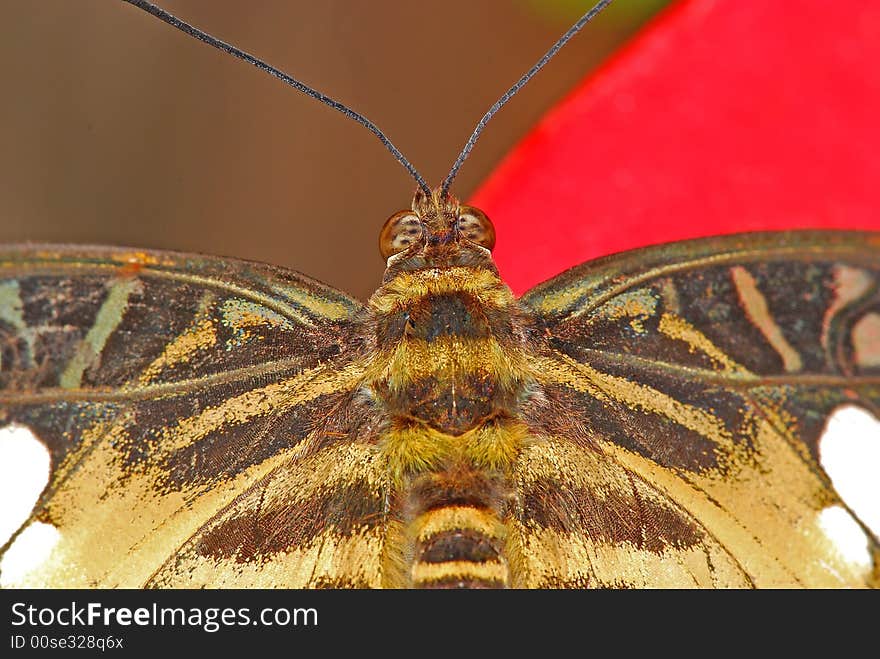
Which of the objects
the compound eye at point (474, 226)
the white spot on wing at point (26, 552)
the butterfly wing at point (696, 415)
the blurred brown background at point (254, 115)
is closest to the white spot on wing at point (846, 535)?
the butterfly wing at point (696, 415)

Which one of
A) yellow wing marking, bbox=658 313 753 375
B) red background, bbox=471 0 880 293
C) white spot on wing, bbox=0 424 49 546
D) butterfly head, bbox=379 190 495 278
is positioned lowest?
white spot on wing, bbox=0 424 49 546

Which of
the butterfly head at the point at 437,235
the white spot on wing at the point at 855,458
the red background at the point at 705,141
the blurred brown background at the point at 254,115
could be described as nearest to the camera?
the white spot on wing at the point at 855,458

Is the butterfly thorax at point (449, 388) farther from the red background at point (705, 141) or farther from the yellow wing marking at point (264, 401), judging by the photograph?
the red background at point (705, 141)

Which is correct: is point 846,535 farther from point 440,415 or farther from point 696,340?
point 440,415

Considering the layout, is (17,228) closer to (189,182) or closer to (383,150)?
(189,182)

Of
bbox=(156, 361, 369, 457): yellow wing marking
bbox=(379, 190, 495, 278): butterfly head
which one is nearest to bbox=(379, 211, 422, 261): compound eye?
bbox=(379, 190, 495, 278): butterfly head

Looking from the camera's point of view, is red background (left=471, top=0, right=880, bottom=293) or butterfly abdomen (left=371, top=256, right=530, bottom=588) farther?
red background (left=471, top=0, right=880, bottom=293)

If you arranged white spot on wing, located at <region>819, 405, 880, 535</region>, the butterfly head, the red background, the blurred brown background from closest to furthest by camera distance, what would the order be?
white spot on wing, located at <region>819, 405, 880, 535</region> → the butterfly head → the red background → the blurred brown background

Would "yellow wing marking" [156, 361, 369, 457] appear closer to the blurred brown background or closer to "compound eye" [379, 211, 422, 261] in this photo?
"compound eye" [379, 211, 422, 261]
